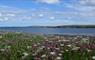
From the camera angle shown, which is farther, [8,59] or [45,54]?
[8,59]

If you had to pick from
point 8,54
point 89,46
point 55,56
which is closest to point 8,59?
point 8,54

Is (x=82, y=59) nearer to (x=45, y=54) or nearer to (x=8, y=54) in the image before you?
(x=45, y=54)

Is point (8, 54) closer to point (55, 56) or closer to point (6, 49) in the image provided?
point (6, 49)

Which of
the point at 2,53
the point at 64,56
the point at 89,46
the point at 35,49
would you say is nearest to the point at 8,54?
the point at 2,53

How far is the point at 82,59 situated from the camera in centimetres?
1101

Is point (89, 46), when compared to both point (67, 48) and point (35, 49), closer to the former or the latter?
point (67, 48)

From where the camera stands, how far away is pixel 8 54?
38.9 ft

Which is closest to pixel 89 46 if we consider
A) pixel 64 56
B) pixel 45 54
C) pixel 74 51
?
pixel 74 51

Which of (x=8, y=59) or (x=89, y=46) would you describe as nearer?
(x=8, y=59)

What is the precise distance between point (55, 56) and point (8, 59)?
1929 millimetres

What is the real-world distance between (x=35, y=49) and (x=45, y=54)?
55.6 inches

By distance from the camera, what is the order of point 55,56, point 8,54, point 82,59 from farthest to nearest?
point 8,54, point 82,59, point 55,56

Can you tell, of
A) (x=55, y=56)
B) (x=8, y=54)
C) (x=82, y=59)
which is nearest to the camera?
(x=55, y=56)

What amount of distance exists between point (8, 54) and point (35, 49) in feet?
3.10
